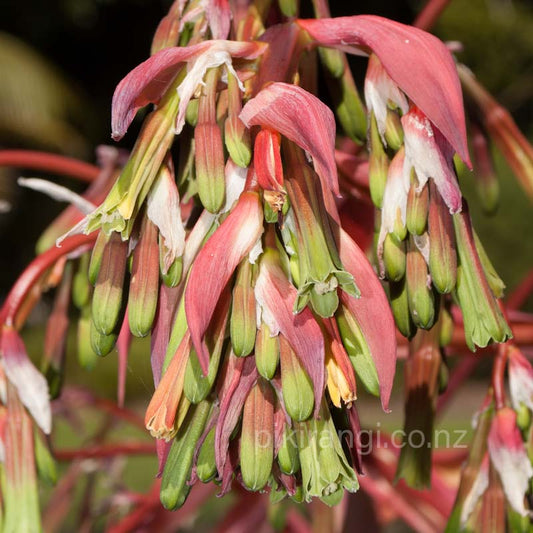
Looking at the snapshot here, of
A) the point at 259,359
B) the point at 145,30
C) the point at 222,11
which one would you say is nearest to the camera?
the point at 259,359

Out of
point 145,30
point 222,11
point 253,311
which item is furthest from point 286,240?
point 145,30

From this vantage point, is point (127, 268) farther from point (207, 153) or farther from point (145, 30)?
point (145, 30)

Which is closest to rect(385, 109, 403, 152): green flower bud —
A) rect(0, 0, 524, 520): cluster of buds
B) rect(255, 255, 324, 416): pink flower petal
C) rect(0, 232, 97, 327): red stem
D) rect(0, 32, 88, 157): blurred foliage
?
rect(0, 0, 524, 520): cluster of buds

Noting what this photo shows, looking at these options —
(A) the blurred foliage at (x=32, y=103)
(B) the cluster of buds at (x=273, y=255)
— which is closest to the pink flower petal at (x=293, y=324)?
(B) the cluster of buds at (x=273, y=255)

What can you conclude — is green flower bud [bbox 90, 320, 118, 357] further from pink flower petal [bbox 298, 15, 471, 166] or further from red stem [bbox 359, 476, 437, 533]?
red stem [bbox 359, 476, 437, 533]

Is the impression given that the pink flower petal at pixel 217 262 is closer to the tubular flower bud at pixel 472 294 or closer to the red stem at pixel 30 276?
the tubular flower bud at pixel 472 294

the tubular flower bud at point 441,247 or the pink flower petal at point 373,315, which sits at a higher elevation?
the tubular flower bud at point 441,247

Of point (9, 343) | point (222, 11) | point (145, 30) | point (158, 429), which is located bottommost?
point (145, 30)

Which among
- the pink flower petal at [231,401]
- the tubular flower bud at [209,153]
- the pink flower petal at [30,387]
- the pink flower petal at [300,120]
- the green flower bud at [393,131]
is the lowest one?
the pink flower petal at [30,387]

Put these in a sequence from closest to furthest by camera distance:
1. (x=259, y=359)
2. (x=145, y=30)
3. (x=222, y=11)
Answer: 1. (x=259, y=359)
2. (x=222, y=11)
3. (x=145, y=30)
